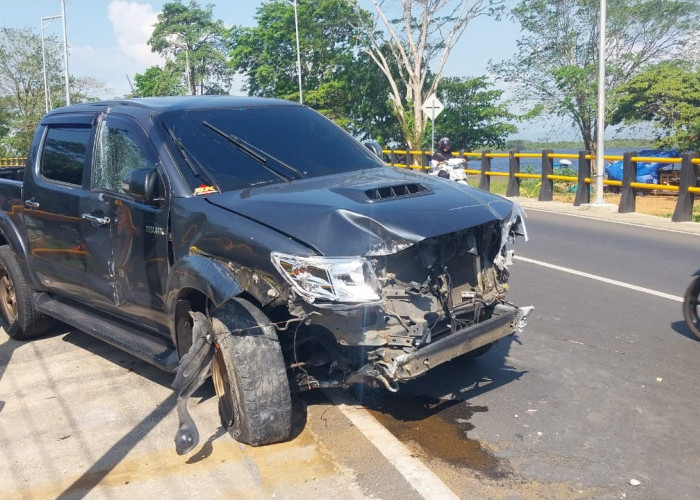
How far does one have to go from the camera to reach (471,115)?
1850 inches

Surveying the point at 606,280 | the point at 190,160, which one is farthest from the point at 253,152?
the point at 606,280

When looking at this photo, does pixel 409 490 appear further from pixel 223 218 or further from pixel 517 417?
pixel 223 218

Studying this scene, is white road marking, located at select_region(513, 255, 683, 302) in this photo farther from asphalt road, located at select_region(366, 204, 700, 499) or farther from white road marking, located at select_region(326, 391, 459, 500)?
white road marking, located at select_region(326, 391, 459, 500)

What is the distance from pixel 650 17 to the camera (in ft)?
110

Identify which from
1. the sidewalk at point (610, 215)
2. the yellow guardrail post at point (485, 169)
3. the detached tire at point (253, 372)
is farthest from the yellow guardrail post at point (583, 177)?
the detached tire at point (253, 372)

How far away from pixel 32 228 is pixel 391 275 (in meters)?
3.67

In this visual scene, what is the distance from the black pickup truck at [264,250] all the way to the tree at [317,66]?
42.4 meters

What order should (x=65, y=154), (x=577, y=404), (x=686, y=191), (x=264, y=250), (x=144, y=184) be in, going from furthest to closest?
(x=686, y=191)
(x=65, y=154)
(x=577, y=404)
(x=144, y=184)
(x=264, y=250)

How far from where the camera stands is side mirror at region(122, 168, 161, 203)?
476 centimetres

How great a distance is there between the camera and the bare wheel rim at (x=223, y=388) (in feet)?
14.9

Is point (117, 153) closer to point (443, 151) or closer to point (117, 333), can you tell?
point (117, 333)

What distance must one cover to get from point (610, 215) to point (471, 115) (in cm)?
3114

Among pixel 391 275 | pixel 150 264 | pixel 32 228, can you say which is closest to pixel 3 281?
pixel 32 228

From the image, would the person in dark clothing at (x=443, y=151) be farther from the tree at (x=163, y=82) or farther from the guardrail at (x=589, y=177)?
the tree at (x=163, y=82)
